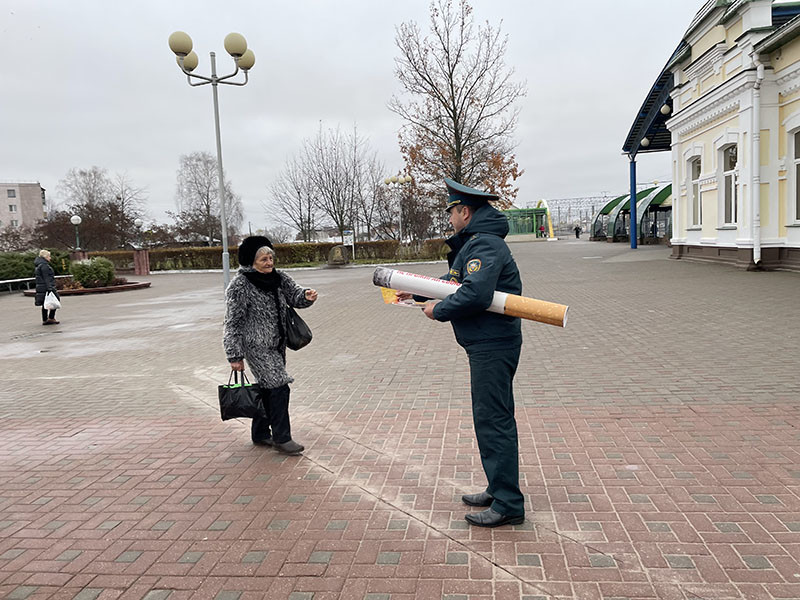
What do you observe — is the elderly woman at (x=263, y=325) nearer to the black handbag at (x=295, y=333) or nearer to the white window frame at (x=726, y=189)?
the black handbag at (x=295, y=333)

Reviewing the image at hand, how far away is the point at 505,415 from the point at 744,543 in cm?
135

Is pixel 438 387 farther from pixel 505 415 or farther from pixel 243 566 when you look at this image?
pixel 243 566

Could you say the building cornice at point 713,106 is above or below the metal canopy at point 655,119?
below

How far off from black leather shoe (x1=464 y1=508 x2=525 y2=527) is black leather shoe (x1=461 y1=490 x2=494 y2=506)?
0.17 m

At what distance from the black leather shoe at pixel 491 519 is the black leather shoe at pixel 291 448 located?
5.53ft

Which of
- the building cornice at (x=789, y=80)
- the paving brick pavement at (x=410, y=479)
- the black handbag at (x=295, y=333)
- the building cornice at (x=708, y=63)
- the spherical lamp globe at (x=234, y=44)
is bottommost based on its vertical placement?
the paving brick pavement at (x=410, y=479)

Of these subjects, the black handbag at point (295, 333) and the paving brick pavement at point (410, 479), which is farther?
the black handbag at point (295, 333)

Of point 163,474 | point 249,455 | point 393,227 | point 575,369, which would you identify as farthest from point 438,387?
point 393,227

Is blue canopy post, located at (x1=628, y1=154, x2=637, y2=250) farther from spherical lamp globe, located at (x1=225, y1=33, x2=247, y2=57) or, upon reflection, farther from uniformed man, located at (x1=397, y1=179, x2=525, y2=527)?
uniformed man, located at (x1=397, y1=179, x2=525, y2=527)

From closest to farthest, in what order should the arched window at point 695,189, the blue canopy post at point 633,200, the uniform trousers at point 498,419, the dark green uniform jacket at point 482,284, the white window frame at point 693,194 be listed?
the dark green uniform jacket at point 482,284
the uniform trousers at point 498,419
the white window frame at point 693,194
the arched window at point 695,189
the blue canopy post at point 633,200

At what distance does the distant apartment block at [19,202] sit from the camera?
3802 inches

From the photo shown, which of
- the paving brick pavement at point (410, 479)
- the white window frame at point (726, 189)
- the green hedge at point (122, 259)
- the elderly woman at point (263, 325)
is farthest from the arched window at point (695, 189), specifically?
the green hedge at point (122, 259)

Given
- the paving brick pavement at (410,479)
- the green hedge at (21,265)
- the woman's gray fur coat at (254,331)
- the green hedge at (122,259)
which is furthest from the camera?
the green hedge at (122,259)

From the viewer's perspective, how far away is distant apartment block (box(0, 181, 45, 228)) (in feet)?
317
